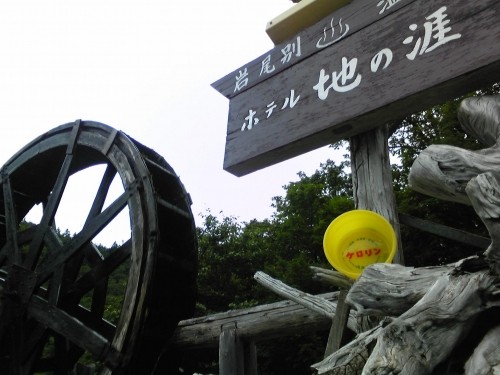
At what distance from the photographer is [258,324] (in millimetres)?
3883

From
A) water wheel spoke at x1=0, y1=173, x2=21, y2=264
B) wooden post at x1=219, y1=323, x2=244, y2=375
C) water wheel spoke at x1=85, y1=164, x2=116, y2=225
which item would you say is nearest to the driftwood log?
wooden post at x1=219, y1=323, x2=244, y2=375

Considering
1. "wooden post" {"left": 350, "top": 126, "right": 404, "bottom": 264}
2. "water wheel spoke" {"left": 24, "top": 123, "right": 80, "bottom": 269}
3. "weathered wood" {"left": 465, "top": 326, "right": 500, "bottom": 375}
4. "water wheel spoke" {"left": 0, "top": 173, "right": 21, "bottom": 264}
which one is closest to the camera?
"weathered wood" {"left": 465, "top": 326, "right": 500, "bottom": 375}

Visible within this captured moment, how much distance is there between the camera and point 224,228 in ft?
45.1

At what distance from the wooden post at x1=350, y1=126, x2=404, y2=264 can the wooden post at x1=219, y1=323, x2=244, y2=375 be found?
1818 mm

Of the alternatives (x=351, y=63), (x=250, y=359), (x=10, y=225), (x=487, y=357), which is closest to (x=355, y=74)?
(x=351, y=63)

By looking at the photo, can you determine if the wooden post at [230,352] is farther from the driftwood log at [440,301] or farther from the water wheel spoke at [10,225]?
the water wheel spoke at [10,225]

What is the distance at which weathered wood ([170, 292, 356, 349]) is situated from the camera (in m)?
3.61

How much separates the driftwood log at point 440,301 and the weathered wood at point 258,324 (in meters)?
1.39

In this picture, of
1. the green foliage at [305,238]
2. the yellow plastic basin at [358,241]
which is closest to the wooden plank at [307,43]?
the yellow plastic basin at [358,241]

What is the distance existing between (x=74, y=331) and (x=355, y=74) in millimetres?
3362

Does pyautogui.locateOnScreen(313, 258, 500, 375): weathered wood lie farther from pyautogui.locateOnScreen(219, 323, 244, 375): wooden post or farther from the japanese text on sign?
pyautogui.locateOnScreen(219, 323, 244, 375): wooden post

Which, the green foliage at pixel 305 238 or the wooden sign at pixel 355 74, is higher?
the green foliage at pixel 305 238

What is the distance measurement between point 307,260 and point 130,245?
7076 millimetres

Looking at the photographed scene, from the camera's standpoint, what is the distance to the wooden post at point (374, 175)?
262 centimetres
